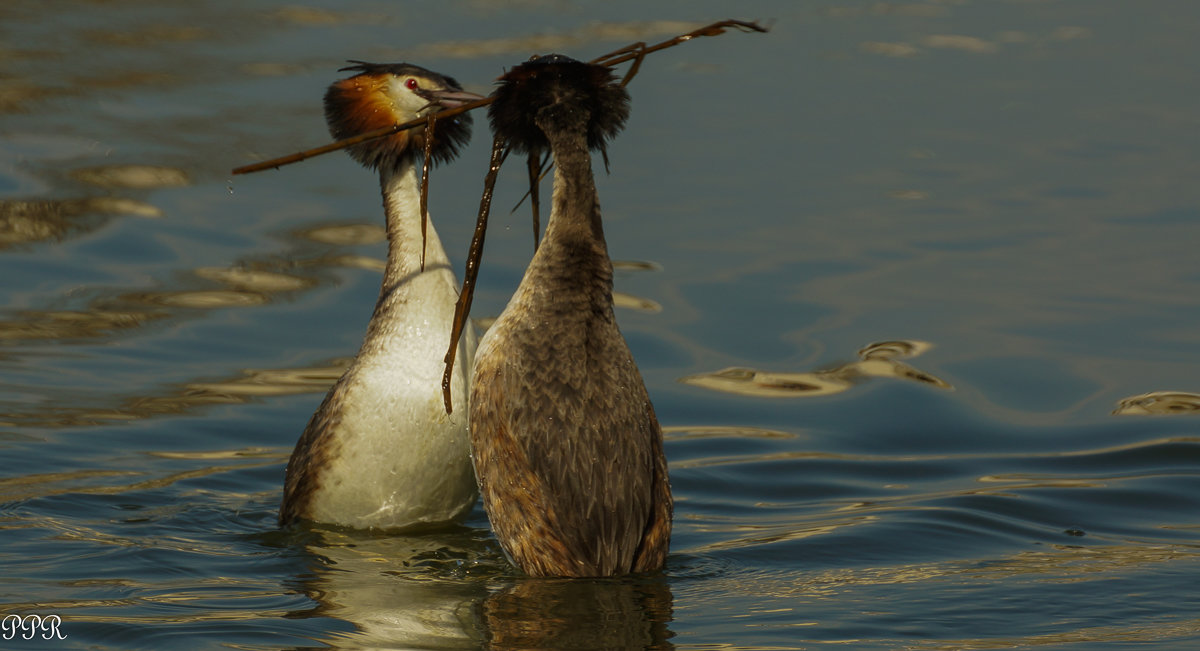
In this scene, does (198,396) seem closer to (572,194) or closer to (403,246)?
(403,246)

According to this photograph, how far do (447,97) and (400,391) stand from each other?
4.21 feet

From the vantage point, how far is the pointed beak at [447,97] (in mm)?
7044

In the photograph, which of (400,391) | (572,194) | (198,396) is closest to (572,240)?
(572,194)

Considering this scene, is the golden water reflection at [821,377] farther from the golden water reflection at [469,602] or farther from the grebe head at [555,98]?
the grebe head at [555,98]

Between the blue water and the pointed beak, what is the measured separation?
1810mm

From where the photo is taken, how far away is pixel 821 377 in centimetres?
932

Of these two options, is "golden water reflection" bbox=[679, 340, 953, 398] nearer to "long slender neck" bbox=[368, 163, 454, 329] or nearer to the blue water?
the blue water

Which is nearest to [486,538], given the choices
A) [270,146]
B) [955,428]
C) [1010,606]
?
[1010,606]

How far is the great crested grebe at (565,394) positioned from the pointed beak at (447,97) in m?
1.04

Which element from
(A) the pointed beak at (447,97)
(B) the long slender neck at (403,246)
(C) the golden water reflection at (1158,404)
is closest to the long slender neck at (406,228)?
(B) the long slender neck at (403,246)

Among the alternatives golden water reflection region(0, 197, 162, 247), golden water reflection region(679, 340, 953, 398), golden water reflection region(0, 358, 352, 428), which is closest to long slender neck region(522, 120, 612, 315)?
golden water reflection region(0, 358, 352, 428)

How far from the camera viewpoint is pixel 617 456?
5.87 m

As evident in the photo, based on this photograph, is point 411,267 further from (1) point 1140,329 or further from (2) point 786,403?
(1) point 1140,329

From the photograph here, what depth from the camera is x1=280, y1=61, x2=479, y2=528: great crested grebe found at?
268 inches
